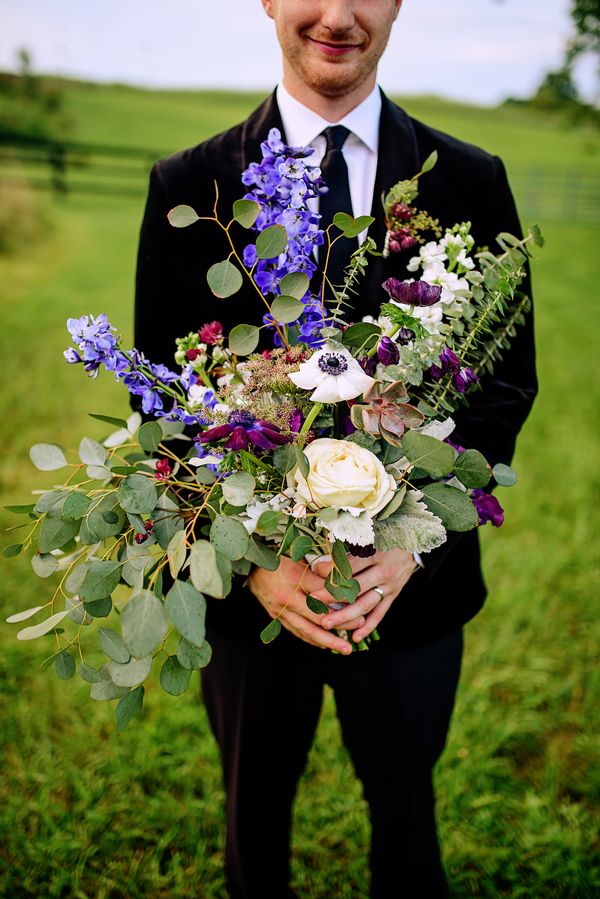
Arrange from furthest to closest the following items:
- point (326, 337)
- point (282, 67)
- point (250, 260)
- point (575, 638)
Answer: point (575, 638)
point (282, 67)
point (250, 260)
point (326, 337)

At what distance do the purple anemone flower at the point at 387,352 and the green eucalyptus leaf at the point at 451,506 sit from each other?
0.20 metres

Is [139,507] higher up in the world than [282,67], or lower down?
lower down

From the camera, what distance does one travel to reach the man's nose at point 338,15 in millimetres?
1252

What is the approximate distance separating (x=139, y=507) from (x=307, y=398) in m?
0.29

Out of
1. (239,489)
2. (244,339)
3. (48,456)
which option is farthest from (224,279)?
(48,456)

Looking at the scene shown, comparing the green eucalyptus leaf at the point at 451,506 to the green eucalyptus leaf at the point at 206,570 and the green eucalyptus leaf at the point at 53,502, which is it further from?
the green eucalyptus leaf at the point at 53,502

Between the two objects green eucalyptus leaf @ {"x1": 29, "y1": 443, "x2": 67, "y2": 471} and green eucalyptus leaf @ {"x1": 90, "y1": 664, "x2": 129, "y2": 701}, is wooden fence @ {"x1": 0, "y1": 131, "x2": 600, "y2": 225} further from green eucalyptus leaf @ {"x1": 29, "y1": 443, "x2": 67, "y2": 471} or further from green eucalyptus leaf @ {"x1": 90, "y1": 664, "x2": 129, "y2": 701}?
green eucalyptus leaf @ {"x1": 90, "y1": 664, "x2": 129, "y2": 701}

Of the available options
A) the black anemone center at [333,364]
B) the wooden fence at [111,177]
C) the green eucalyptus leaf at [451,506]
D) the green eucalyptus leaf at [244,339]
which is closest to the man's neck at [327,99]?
the green eucalyptus leaf at [244,339]

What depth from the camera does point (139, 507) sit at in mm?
963

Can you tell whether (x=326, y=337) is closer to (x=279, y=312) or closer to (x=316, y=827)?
(x=279, y=312)

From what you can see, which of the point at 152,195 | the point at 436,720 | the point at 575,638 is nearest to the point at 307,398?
the point at 152,195

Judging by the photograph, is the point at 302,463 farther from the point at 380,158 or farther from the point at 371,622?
the point at 380,158

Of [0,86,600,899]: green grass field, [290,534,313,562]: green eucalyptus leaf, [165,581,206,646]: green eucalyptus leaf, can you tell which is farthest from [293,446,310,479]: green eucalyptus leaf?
[0,86,600,899]: green grass field

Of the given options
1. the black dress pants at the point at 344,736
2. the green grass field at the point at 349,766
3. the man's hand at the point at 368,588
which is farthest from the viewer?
the green grass field at the point at 349,766
